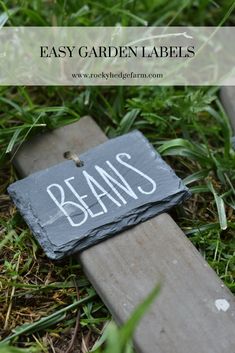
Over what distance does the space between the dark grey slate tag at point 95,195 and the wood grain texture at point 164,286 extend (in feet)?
0.13

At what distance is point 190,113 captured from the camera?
5.50 feet

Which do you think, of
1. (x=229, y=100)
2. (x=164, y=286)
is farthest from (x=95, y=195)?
(x=229, y=100)

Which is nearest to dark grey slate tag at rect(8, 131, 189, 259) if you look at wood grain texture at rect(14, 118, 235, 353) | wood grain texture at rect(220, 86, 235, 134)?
wood grain texture at rect(14, 118, 235, 353)

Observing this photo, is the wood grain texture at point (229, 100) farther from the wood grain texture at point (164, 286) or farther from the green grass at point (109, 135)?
the wood grain texture at point (164, 286)

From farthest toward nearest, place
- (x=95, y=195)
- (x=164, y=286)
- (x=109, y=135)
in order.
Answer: (x=109, y=135)
(x=95, y=195)
(x=164, y=286)

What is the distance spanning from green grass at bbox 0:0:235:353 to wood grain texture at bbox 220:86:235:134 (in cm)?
3

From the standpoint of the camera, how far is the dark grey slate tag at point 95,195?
1.41 metres

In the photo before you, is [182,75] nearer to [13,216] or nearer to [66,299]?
[13,216]

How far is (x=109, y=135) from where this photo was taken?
1744mm

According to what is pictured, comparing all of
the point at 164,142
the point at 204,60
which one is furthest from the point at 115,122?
the point at 204,60

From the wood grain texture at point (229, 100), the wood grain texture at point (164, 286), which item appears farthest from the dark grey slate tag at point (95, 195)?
the wood grain texture at point (229, 100)

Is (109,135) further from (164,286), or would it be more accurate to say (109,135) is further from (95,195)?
(164,286)

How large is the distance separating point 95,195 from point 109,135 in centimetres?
32

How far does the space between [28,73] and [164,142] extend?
481 mm
